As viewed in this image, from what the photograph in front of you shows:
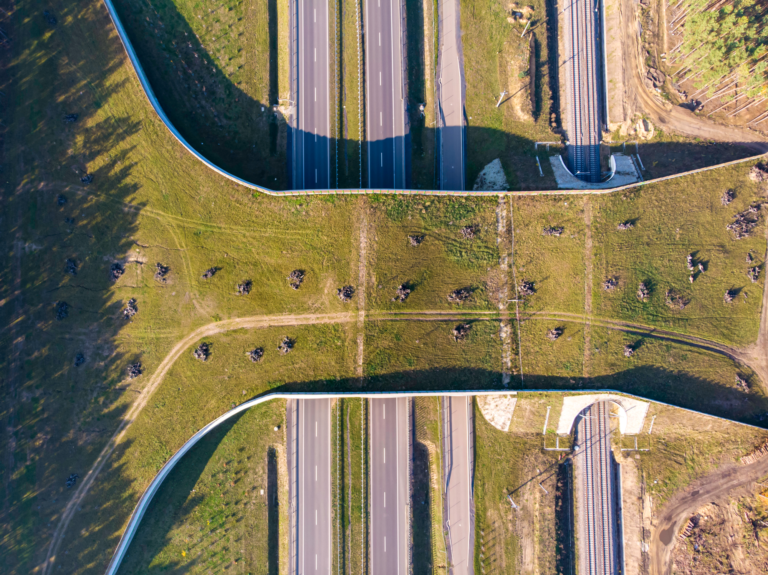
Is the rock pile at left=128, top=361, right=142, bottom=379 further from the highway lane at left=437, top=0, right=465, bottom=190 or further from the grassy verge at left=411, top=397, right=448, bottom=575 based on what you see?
the highway lane at left=437, top=0, right=465, bottom=190

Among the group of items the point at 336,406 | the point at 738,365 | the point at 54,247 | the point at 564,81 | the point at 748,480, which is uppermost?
the point at 564,81

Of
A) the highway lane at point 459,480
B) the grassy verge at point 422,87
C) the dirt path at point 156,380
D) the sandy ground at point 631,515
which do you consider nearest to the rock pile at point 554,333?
the highway lane at point 459,480

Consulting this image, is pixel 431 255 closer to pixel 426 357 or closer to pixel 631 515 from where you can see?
pixel 426 357

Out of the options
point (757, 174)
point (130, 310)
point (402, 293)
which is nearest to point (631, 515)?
point (402, 293)

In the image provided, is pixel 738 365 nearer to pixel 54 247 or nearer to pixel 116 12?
pixel 54 247

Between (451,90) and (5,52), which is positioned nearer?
(5,52)

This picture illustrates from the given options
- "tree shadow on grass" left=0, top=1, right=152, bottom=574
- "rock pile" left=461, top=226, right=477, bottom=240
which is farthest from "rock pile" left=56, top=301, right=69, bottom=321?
"rock pile" left=461, top=226, right=477, bottom=240

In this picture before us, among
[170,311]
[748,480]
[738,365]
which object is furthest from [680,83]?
[170,311]
